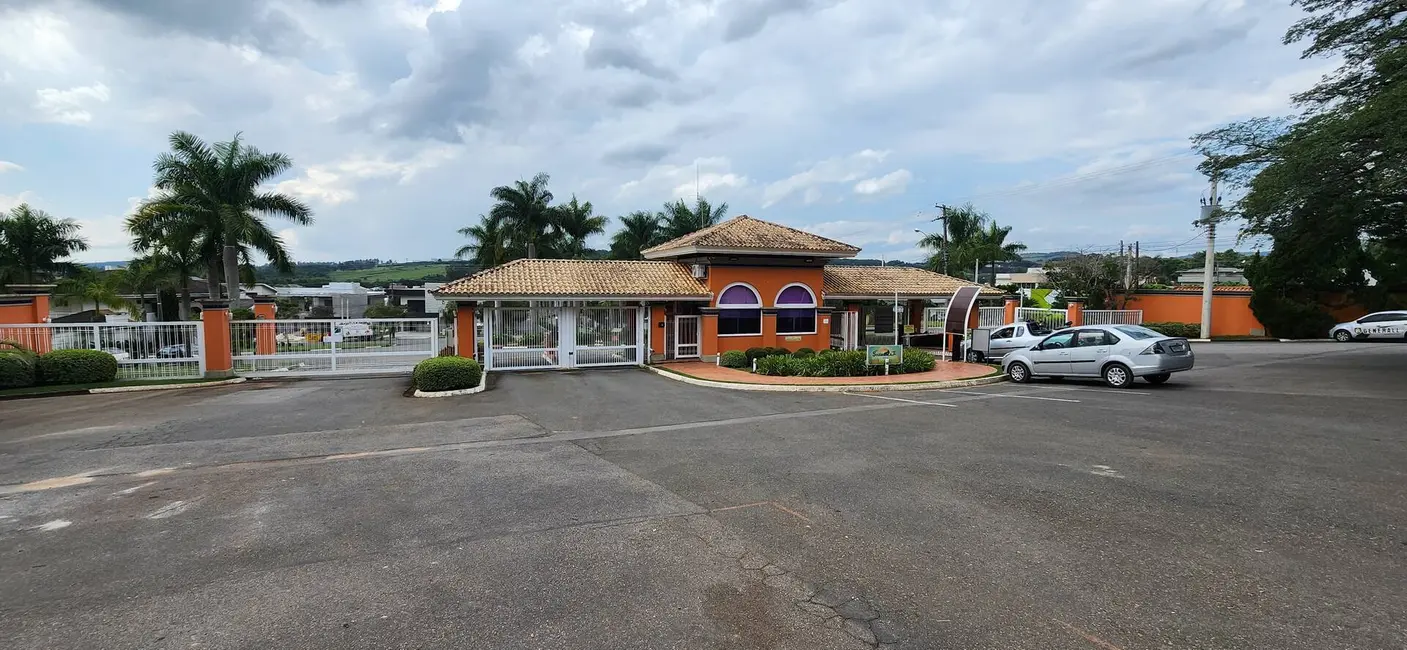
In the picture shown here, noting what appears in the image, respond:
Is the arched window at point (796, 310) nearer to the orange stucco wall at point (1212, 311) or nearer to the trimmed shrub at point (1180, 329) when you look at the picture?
the trimmed shrub at point (1180, 329)

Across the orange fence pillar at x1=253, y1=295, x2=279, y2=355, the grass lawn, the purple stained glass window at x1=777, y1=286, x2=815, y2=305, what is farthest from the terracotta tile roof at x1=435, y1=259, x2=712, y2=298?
the grass lawn

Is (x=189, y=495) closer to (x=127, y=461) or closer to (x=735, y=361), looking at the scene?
(x=127, y=461)

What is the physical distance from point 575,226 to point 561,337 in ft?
73.2

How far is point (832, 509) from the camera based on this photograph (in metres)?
5.99

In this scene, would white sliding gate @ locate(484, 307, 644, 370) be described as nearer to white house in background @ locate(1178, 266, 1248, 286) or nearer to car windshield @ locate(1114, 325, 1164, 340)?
car windshield @ locate(1114, 325, 1164, 340)

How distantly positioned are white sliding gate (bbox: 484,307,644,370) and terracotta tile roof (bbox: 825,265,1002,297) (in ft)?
27.0

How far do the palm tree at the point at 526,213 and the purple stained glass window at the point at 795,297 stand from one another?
21.5 m

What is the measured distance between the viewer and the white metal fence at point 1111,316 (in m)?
31.8

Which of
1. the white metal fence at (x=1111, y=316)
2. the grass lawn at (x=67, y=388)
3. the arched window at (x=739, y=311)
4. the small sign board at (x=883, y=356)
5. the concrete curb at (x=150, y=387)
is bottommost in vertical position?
the concrete curb at (x=150, y=387)

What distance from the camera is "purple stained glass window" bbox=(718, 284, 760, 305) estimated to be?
74.5ft

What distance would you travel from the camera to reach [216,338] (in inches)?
704

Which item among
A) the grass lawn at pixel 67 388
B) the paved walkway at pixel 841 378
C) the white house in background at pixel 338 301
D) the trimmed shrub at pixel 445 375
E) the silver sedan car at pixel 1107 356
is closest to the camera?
the silver sedan car at pixel 1107 356

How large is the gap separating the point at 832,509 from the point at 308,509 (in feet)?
16.4

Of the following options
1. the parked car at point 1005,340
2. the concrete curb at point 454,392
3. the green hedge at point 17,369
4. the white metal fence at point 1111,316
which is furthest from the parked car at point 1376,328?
the green hedge at point 17,369
